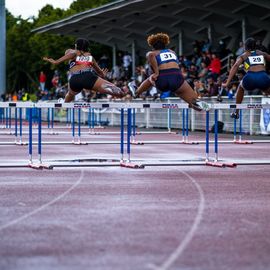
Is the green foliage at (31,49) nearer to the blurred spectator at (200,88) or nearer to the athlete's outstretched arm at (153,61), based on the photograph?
the blurred spectator at (200,88)

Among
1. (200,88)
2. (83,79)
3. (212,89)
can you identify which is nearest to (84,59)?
(83,79)

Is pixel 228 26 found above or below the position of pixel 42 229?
above

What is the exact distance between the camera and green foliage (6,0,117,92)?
74.5 meters

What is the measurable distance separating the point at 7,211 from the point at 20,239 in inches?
73.4

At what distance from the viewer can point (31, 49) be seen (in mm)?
83750

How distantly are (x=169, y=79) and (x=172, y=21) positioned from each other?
99.6 ft

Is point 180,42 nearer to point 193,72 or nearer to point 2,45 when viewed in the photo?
point 193,72

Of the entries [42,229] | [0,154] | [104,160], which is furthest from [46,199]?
[0,154]

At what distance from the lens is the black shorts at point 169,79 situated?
14.1m

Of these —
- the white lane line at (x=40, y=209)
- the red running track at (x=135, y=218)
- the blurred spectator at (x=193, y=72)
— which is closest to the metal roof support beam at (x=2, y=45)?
the blurred spectator at (x=193, y=72)

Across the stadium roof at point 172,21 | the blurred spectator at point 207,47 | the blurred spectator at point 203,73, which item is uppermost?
the stadium roof at point 172,21

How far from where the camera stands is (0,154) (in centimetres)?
2008

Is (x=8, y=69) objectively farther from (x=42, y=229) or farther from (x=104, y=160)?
(x=42, y=229)

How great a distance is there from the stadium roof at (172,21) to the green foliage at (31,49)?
2143cm
